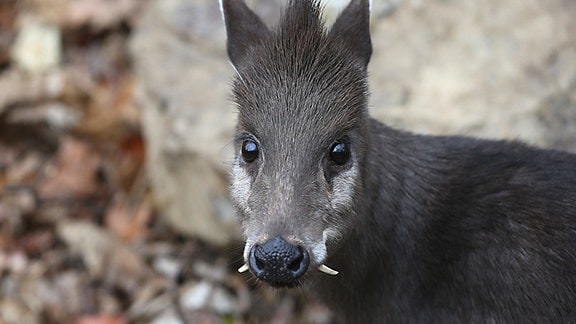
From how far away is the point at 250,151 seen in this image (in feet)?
15.9

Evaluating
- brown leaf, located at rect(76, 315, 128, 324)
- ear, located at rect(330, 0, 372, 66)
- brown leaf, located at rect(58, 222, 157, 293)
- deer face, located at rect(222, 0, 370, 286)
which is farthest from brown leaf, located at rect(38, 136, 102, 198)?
ear, located at rect(330, 0, 372, 66)

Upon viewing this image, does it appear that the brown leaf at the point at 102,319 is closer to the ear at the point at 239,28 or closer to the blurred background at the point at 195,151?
the blurred background at the point at 195,151

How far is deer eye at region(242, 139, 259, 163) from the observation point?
482 cm

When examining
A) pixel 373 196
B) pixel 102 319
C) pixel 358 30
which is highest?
pixel 358 30

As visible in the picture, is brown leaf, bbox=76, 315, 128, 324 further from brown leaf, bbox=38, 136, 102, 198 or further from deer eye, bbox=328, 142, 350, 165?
deer eye, bbox=328, 142, 350, 165

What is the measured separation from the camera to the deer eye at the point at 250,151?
15.8 feet

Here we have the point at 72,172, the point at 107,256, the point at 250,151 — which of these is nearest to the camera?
the point at 250,151

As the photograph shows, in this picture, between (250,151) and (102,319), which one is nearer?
(250,151)

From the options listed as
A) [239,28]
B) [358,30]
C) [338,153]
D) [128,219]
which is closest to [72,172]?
[128,219]

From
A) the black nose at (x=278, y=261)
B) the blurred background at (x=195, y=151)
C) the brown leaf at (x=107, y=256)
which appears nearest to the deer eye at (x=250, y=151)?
the black nose at (x=278, y=261)

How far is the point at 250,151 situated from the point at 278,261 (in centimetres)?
74

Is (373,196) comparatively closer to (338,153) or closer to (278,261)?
(338,153)

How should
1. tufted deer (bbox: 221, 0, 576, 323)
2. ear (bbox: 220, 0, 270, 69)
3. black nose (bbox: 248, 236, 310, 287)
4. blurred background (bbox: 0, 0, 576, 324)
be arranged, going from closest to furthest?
black nose (bbox: 248, 236, 310, 287) < tufted deer (bbox: 221, 0, 576, 323) < ear (bbox: 220, 0, 270, 69) < blurred background (bbox: 0, 0, 576, 324)

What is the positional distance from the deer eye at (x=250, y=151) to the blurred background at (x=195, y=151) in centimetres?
154
